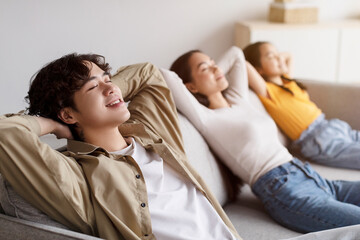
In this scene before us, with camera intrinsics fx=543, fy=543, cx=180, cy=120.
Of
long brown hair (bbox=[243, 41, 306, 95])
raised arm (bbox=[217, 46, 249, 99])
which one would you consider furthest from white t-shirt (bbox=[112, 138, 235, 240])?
long brown hair (bbox=[243, 41, 306, 95])

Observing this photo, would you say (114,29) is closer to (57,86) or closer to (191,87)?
(191,87)

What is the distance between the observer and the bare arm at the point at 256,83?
277 centimetres

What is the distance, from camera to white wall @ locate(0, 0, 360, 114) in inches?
120

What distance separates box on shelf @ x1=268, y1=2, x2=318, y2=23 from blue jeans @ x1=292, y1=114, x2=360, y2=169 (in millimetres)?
1562

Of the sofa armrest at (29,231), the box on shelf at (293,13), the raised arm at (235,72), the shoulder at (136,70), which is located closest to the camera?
the sofa armrest at (29,231)

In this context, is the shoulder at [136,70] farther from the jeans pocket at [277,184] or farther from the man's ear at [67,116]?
the jeans pocket at [277,184]

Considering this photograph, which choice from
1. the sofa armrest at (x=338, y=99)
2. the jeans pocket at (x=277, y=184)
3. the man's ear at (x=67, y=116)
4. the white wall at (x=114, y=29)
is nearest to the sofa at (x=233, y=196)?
the sofa armrest at (x=338, y=99)

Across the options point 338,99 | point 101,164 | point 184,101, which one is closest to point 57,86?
point 101,164

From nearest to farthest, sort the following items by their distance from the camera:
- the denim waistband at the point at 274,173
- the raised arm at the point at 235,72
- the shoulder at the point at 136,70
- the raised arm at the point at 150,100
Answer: the raised arm at the point at 150,100 → the shoulder at the point at 136,70 → the denim waistband at the point at 274,173 → the raised arm at the point at 235,72

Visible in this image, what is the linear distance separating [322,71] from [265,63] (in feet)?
5.19

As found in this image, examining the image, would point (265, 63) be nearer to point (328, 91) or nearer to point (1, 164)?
point (328, 91)

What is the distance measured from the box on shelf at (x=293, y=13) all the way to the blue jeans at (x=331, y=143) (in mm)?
1562

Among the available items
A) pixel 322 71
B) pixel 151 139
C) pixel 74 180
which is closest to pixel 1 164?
pixel 74 180

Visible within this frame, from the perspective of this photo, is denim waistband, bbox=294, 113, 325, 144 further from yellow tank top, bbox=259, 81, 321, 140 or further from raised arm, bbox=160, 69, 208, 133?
raised arm, bbox=160, 69, 208, 133
